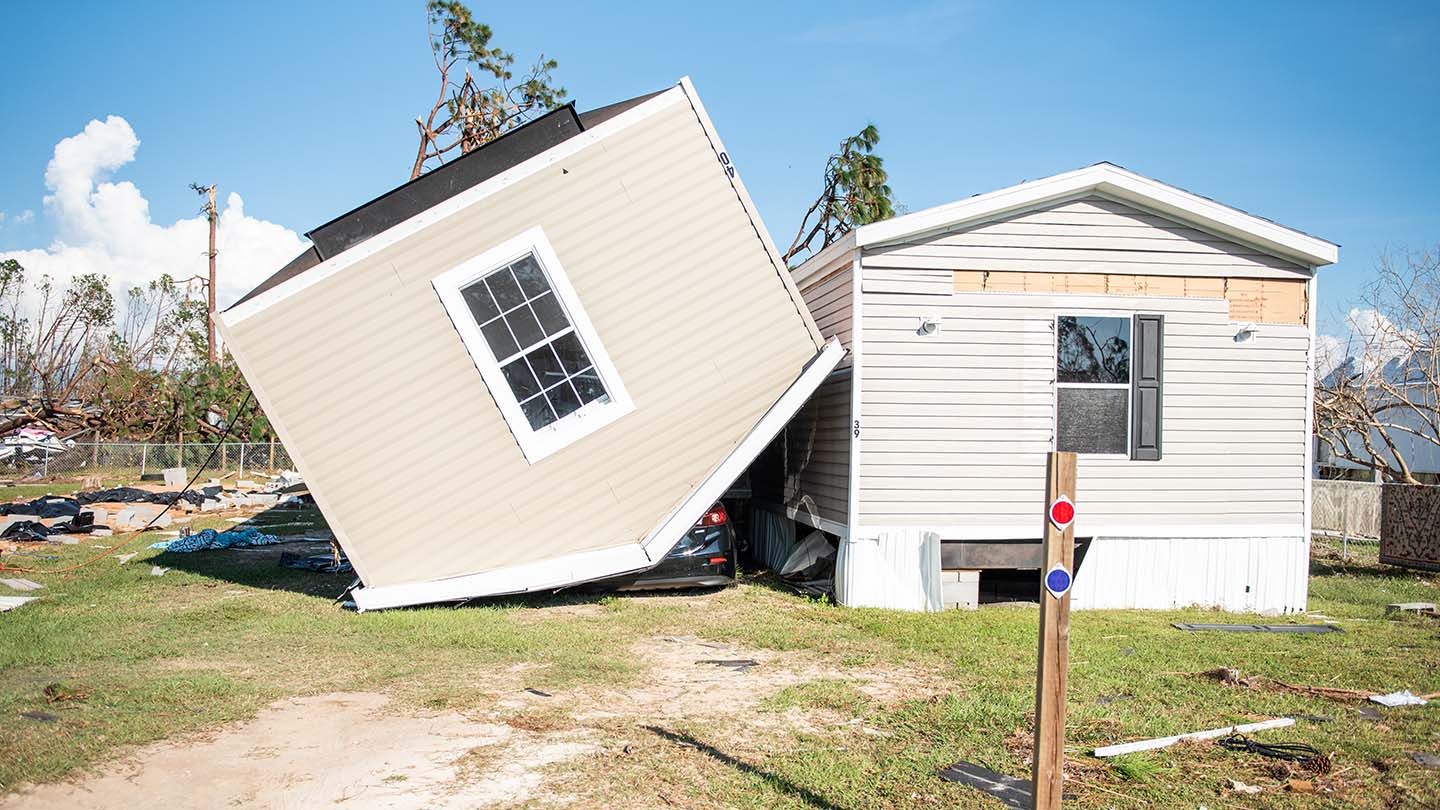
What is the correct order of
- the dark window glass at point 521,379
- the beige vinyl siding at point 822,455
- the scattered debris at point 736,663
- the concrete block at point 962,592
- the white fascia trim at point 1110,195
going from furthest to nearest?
the beige vinyl siding at point 822,455 → the concrete block at point 962,592 → the white fascia trim at point 1110,195 → the dark window glass at point 521,379 → the scattered debris at point 736,663

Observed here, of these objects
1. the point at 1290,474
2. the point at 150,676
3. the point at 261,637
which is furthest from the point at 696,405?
the point at 1290,474

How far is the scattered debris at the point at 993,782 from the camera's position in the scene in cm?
442

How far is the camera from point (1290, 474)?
32.6 feet

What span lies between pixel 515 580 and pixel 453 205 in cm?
331

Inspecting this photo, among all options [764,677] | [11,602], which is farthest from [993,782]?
[11,602]

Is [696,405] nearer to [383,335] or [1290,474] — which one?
[383,335]

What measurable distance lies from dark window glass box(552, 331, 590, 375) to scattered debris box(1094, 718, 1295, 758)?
538 centimetres

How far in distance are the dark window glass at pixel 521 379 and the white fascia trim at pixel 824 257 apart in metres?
3.35

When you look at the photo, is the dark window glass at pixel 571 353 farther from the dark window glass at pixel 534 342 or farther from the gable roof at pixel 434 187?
the gable roof at pixel 434 187

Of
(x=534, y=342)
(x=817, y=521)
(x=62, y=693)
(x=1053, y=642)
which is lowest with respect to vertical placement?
(x=62, y=693)

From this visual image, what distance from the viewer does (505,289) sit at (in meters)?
8.66

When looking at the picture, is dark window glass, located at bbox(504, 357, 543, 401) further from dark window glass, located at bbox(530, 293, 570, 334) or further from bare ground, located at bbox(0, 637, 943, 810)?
bare ground, located at bbox(0, 637, 943, 810)

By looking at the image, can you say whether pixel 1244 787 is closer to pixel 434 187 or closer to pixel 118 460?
pixel 434 187

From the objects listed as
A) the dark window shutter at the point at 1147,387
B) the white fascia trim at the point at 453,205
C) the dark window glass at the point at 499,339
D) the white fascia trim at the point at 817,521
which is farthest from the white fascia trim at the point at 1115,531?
the white fascia trim at the point at 453,205
